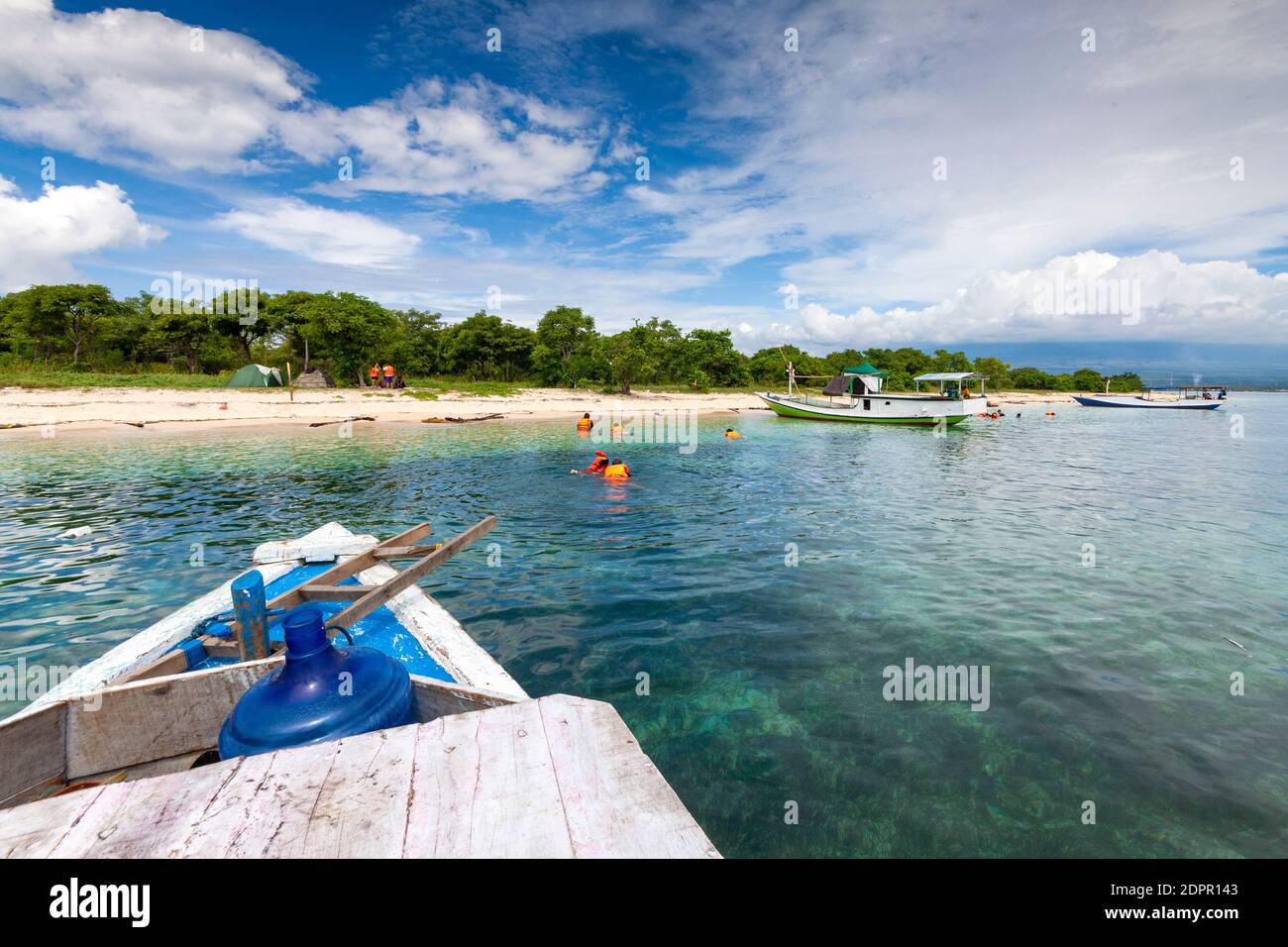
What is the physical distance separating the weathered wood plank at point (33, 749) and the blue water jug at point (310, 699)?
4.67ft

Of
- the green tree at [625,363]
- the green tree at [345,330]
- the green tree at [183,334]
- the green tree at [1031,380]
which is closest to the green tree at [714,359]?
the green tree at [625,363]

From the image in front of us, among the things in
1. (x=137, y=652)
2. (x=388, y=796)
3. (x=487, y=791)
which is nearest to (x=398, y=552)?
(x=137, y=652)

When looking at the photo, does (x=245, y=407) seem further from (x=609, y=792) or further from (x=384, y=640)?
(x=609, y=792)

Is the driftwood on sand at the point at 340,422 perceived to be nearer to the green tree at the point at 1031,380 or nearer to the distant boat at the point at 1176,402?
the distant boat at the point at 1176,402

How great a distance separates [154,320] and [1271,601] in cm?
8159

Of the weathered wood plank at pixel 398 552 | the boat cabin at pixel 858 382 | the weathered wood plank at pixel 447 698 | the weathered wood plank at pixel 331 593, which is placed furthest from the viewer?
the boat cabin at pixel 858 382

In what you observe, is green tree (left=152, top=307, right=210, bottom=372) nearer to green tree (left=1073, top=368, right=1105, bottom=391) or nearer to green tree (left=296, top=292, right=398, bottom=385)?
green tree (left=296, top=292, right=398, bottom=385)

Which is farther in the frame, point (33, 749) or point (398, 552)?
point (398, 552)

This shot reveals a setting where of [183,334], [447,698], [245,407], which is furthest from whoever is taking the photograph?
[183,334]

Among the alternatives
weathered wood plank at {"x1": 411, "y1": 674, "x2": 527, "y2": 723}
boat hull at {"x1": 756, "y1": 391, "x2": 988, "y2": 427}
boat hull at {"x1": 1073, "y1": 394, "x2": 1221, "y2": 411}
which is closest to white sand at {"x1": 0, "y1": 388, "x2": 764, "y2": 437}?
boat hull at {"x1": 756, "y1": 391, "x2": 988, "y2": 427}

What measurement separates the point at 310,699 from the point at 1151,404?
124 metres

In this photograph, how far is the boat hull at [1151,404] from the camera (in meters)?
83.4

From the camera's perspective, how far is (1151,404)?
91.9 metres
